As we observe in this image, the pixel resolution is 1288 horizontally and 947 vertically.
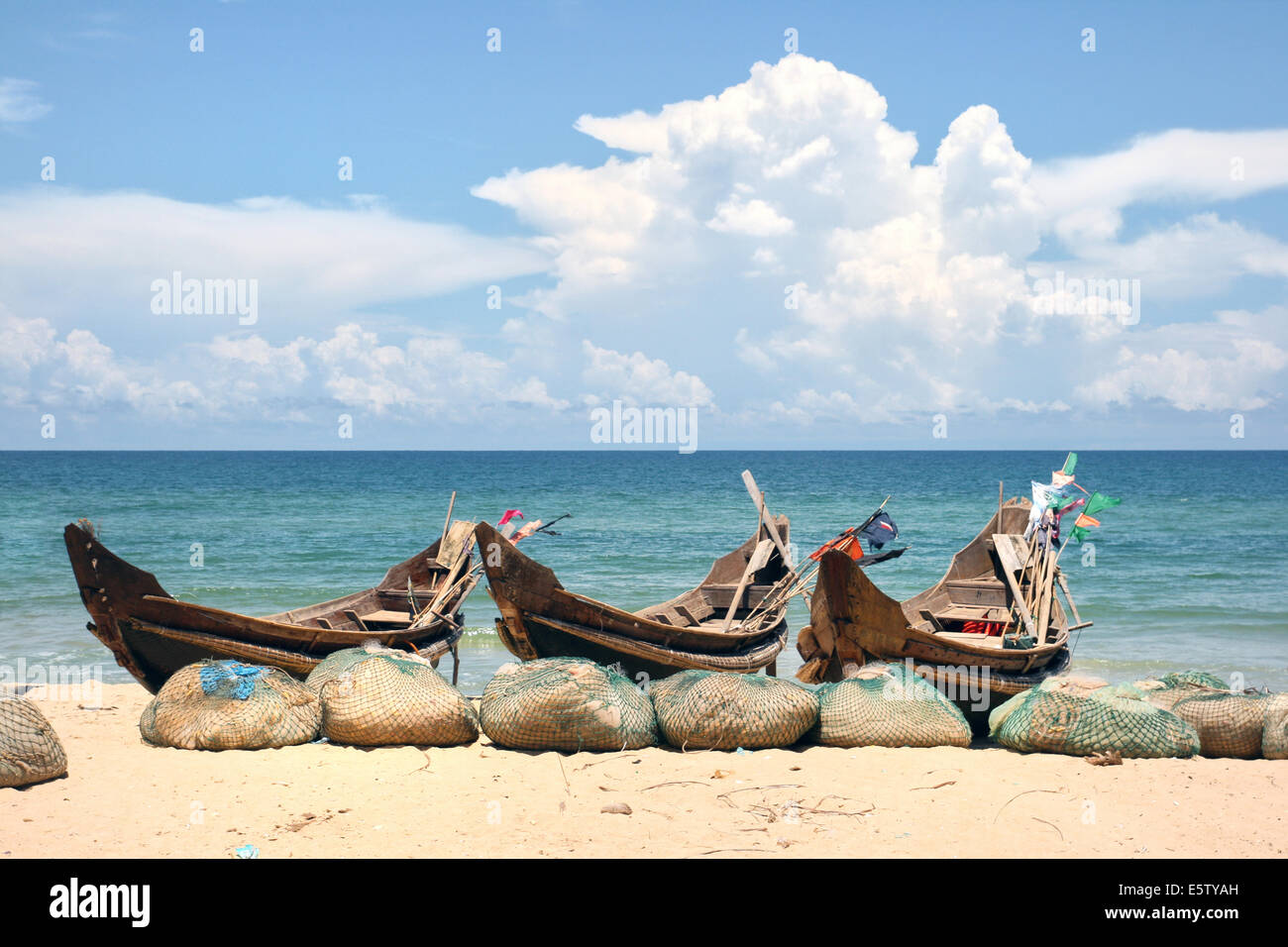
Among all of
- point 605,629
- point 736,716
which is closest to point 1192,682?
point 736,716

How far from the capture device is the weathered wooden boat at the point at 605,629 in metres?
10.8

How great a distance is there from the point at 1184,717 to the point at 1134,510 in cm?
4338

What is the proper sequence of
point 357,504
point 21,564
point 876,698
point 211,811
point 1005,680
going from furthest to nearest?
1. point 357,504
2. point 21,564
3. point 1005,680
4. point 876,698
5. point 211,811

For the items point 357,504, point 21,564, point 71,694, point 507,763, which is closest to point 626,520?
point 357,504

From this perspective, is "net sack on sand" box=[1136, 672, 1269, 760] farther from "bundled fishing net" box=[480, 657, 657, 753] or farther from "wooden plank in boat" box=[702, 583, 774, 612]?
"wooden plank in boat" box=[702, 583, 774, 612]

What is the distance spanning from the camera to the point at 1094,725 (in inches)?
364

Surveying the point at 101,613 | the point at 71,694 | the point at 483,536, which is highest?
the point at 483,536

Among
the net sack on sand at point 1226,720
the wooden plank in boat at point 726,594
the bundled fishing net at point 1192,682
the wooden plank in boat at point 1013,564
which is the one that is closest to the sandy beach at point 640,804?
the net sack on sand at point 1226,720

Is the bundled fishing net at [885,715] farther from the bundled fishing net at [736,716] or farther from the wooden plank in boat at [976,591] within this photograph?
the wooden plank in boat at [976,591]

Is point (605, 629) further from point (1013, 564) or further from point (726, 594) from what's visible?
point (1013, 564)

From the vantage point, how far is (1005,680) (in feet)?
36.4

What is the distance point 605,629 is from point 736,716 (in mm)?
2436

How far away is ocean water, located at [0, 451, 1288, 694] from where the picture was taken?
58.1ft

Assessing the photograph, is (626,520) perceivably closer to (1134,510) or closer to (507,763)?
(1134,510)
